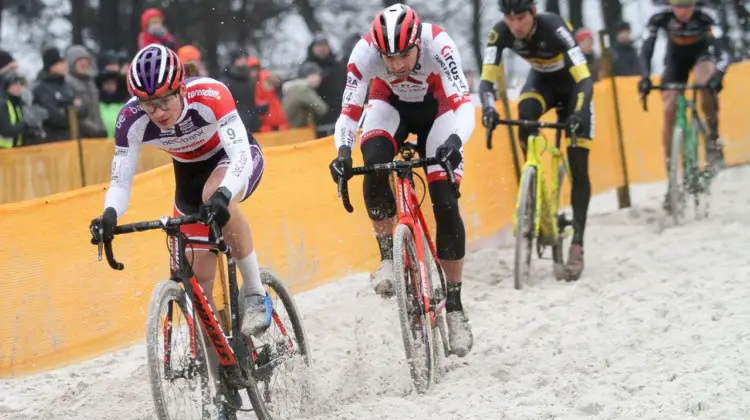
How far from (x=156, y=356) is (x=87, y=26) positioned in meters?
10.4

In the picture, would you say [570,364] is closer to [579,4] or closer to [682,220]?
[682,220]

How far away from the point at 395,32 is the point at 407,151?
0.79 m

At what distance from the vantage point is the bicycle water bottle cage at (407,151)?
6.45 metres

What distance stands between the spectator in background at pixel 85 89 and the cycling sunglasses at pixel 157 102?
6.51 metres

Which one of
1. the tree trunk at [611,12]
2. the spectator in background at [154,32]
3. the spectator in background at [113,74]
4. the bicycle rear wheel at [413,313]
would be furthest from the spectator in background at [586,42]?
the bicycle rear wheel at [413,313]

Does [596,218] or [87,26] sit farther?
[87,26]

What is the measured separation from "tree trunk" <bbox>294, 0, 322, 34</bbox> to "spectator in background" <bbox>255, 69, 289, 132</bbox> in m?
1.48

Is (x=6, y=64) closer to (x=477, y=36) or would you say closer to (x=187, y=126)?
(x=187, y=126)

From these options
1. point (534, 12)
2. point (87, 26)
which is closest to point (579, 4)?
point (87, 26)

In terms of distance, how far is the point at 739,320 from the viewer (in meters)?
6.72

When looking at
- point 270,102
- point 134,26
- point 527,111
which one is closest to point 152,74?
point 527,111

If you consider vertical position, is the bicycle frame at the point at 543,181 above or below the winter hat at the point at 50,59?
below

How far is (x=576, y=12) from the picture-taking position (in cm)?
1742

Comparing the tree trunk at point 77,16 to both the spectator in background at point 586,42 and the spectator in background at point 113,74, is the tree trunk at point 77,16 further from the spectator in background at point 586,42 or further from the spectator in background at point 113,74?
the spectator in background at point 586,42
